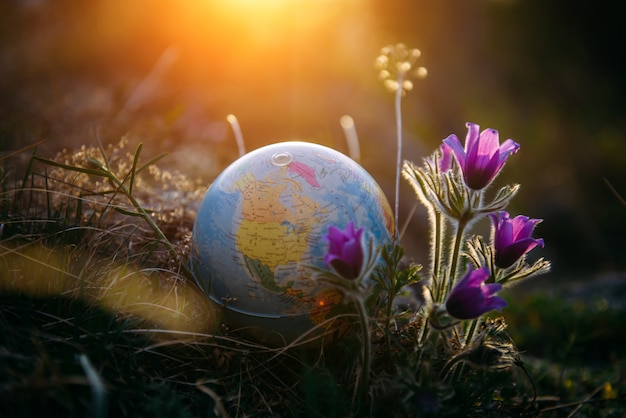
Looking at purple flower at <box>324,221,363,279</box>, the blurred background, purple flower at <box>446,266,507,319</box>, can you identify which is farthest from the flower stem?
the blurred background

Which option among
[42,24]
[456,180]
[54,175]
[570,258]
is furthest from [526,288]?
[42,24]

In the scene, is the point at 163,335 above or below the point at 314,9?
below

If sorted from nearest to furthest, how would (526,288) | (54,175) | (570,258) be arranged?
(54,175), (526,288), (570,258)

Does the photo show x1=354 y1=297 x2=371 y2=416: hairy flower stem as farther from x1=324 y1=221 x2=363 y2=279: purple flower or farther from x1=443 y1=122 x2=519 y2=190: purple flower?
x1=443 y1=122 x2=519 y2=190: purple flower

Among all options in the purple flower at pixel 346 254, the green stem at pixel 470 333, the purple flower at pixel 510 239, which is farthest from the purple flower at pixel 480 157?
the green stem at pixel 470 333

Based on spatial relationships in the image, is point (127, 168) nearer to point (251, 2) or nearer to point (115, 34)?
point (251, 2)

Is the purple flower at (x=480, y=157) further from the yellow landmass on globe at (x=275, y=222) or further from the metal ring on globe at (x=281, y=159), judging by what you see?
the metal ring on globe at (x=281, y=159)
